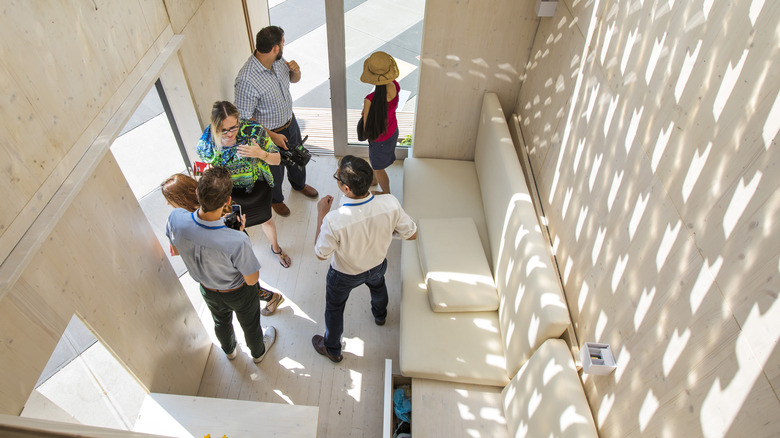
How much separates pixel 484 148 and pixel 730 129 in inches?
105

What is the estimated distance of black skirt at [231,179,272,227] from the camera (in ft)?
11.2

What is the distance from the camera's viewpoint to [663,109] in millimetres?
1916

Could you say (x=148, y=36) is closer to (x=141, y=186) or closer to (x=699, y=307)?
(x=141, y=186)

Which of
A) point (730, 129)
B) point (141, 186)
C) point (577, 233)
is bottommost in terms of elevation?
point (141, 186)

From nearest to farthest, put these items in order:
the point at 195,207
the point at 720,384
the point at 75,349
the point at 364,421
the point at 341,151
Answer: the point at 720,384 < the point at 195,207 < the point at 364,421 < the point at 75,349 < the point at 341,151

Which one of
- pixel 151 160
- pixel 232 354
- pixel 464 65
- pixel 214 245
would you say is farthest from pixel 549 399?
pixel 151 160

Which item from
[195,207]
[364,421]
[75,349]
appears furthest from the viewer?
[75,349]

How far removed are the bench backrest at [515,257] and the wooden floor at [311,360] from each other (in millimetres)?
944

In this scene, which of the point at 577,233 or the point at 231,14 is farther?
the point at 231,14

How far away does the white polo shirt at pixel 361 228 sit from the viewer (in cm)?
262

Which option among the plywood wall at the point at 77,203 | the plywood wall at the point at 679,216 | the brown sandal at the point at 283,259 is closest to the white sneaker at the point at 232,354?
the plywood wall at the point at 77,203

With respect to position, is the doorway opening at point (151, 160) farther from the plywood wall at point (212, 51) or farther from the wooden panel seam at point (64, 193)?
the wooden panel seam at point (64, 193)

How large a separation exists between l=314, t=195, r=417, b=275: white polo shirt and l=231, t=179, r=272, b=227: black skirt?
99 cm

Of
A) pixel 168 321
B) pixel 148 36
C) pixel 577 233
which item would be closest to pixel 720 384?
pixel 577 233
